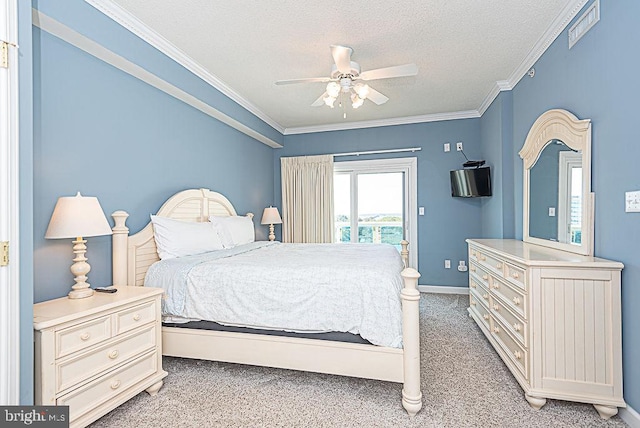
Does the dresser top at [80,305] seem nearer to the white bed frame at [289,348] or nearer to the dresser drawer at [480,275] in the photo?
the white bed frame at [289,348]

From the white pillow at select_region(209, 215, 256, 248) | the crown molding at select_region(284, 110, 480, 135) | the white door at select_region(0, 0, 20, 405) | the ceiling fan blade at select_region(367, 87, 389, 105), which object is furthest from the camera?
the crown molding at select_region(284, 110, 480, 135)

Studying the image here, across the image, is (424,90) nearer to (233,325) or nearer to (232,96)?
(232,96)

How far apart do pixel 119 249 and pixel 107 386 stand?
104cm

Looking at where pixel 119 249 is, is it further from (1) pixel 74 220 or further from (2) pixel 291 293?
(2) pixel 291 293

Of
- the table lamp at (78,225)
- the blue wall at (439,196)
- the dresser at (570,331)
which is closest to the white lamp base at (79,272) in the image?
the table lamp at (78,225)

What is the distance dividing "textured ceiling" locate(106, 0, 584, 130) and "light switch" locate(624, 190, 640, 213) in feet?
4.62

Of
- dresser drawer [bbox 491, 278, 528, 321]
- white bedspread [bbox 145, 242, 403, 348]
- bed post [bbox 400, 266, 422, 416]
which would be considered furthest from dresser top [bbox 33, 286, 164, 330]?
dresser drawer [bbox 491, 278, 528, 321]

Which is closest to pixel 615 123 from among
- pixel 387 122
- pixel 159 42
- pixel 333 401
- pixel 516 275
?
pixel 516 275

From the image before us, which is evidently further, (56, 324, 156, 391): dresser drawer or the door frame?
the door frame

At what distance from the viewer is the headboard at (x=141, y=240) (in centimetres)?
258

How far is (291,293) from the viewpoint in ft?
7.47

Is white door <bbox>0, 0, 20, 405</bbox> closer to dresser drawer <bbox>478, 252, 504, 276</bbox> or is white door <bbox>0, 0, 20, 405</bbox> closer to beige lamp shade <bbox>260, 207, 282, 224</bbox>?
dresser drawer <bbox>478, 252, 504, 276</bbox>

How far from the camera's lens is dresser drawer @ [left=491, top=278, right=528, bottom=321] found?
7.02ft

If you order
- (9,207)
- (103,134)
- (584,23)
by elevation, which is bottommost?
(9,207)
